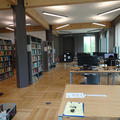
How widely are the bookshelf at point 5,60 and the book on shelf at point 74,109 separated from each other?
17.6 ft

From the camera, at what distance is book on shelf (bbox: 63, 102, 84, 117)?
1236mm

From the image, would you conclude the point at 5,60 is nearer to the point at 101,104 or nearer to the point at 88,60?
the point at 88,60

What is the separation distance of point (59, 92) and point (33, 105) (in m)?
1.13

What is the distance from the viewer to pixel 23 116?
2621 mm

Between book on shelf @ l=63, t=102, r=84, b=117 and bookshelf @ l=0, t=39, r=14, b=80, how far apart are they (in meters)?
5.35

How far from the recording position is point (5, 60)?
6203 millimetres

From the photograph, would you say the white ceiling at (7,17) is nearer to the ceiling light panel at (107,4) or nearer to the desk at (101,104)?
the ceiling light panel at (107,4)

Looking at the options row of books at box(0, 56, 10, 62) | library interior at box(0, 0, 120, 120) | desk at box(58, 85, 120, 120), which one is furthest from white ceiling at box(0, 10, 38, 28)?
desk at box(58, 85, 120, 120)

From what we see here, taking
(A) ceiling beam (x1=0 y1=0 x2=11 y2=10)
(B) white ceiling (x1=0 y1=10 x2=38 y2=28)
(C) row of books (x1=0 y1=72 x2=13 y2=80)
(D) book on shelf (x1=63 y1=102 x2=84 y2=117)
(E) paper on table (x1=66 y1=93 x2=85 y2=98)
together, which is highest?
(B) white ceiling (x1=0 y1=10 x2=38 y2=28)

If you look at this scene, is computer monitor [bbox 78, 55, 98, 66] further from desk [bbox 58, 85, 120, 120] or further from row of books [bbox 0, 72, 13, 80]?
row of books [bbox 0, 72, 13, 80]

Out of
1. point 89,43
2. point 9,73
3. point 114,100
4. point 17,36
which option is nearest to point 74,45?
point 89,43

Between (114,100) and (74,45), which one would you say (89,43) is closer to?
(74,45)

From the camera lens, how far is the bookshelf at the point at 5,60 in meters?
5.95

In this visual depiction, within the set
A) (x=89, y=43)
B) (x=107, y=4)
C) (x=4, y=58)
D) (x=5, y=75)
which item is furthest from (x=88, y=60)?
(x=89, y=43)
